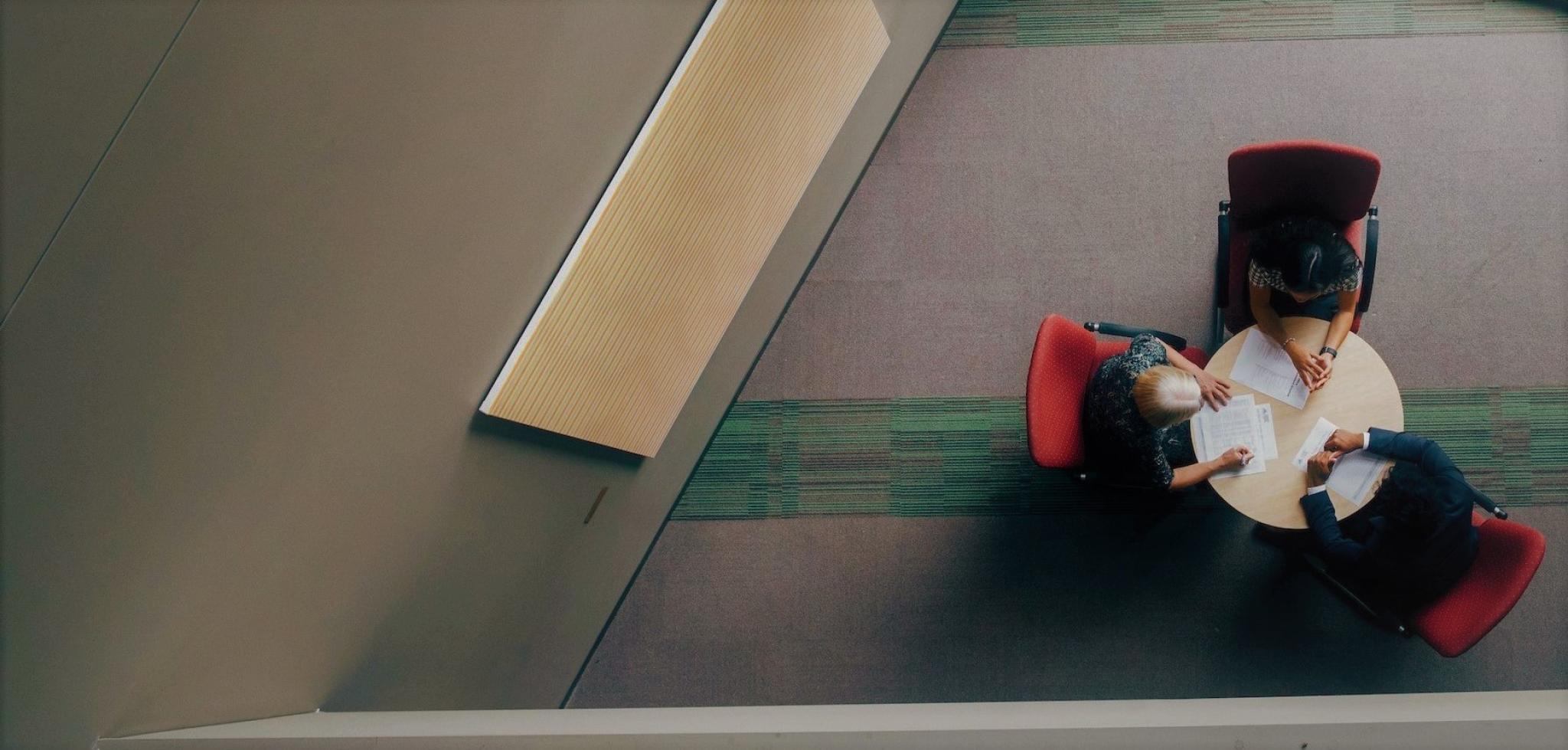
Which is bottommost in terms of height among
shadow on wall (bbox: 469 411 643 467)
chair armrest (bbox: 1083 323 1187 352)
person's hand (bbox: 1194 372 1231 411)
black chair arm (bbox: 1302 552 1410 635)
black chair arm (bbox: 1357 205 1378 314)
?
shadow on wall (bbox: 469 411 643 467)

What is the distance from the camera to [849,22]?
2.49 m

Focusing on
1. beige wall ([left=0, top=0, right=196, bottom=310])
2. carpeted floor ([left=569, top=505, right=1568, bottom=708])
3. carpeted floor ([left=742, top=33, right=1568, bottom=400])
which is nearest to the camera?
beige wall ([left=0, top=0, right=196, bottom=310])

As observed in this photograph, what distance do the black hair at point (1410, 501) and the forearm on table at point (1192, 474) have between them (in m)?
0.50

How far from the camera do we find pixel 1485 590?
241 cm

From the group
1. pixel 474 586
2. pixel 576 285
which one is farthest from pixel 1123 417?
pixel 474 586

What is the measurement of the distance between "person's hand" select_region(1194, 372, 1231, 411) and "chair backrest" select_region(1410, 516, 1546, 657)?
81 centimetres

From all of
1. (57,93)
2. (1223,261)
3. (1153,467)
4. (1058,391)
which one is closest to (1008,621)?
(1153,467)

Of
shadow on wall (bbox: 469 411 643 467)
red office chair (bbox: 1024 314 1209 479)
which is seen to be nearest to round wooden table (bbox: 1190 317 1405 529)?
red office chair (bbox: 1024 314 1209 479)

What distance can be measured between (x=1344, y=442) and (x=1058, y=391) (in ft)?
2.77

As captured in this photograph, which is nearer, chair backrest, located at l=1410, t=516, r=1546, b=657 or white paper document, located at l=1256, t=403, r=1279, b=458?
chair backrest, located at l=1410, t=516, r=1546, b=657

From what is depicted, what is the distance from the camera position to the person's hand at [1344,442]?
2447mm

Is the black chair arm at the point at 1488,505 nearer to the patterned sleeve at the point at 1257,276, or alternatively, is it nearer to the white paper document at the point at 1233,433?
the white paper document at the point at 1233,433

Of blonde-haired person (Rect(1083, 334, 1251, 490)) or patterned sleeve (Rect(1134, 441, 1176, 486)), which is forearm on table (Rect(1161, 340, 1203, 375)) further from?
patterned sleeve (Rect(1134, 441, 1176, 486))

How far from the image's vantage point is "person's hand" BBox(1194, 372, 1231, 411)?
255 cm
